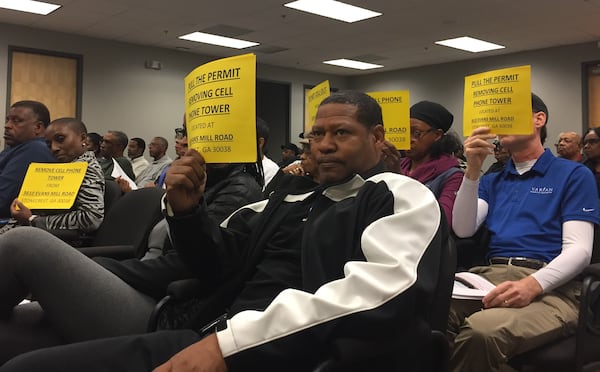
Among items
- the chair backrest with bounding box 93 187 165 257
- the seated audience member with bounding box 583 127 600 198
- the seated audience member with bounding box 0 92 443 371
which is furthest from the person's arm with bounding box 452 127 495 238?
the seated audience member with bounding box 583 127 600 198

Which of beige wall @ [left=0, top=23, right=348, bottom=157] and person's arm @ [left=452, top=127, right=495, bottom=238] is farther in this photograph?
beige wall @ [left=0, top=23, right=348, bottom=157]

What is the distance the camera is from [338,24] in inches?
293

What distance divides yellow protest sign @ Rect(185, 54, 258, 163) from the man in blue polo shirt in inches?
35.2

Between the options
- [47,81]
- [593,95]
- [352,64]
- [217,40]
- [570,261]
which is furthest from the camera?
[352,64]

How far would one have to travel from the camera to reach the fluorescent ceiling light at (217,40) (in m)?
8.21

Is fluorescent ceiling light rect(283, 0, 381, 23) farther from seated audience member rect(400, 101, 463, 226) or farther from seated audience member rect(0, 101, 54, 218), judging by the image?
seated audience member rect(400, 101, 463, 226)

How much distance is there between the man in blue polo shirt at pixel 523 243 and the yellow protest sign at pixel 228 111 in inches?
35.2

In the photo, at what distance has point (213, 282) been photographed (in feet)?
5.07

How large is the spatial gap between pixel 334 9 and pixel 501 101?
5.26m

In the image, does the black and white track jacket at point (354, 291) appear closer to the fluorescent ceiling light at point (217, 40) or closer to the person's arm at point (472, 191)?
the person's arm at point (472, 191)

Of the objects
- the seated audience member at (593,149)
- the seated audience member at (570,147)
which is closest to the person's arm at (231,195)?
the seated audience member at (593,149)

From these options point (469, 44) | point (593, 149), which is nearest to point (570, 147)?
point (593, 149)

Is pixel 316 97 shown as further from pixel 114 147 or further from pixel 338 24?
pixel 338 24

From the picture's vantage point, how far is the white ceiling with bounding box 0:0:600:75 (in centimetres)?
658
